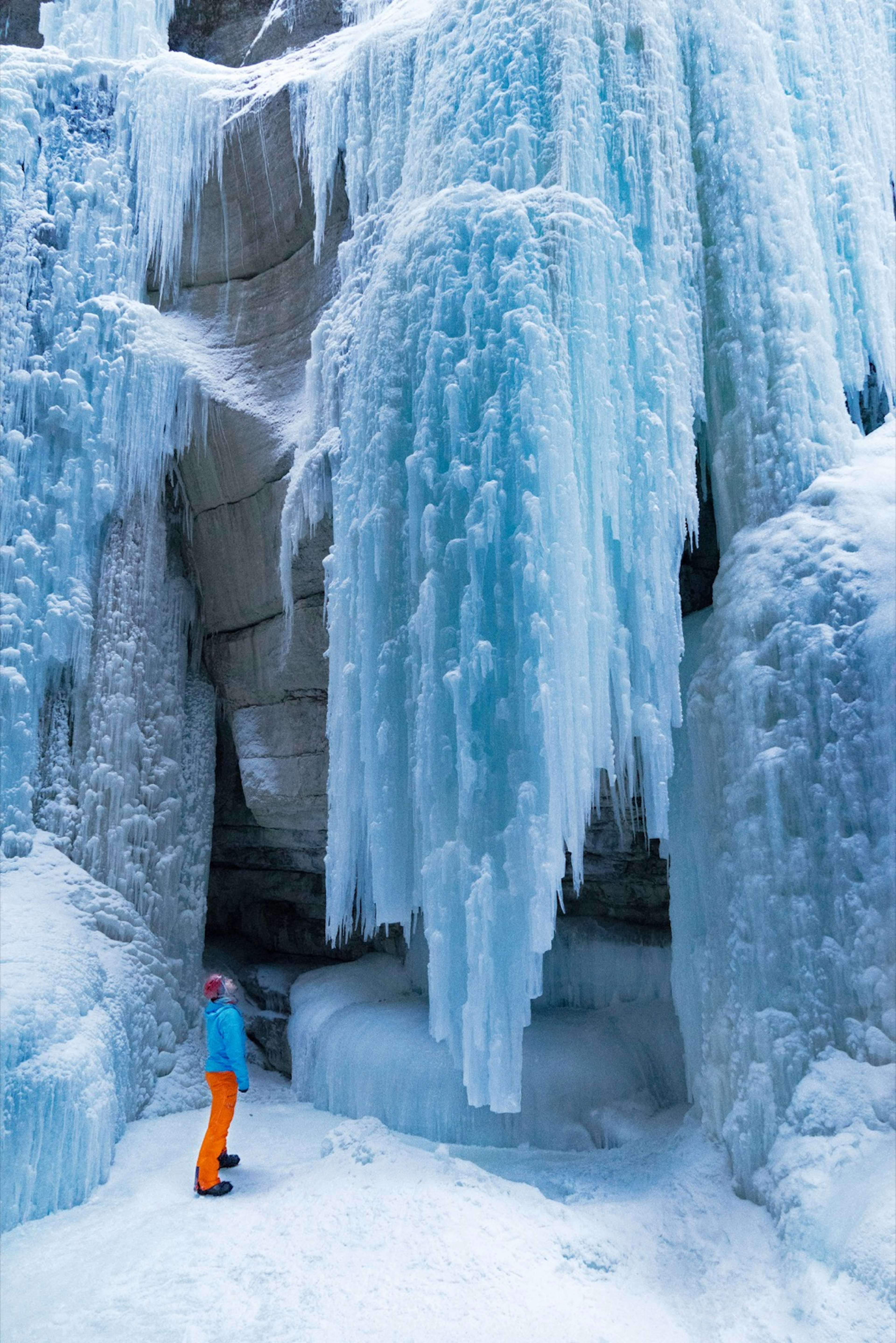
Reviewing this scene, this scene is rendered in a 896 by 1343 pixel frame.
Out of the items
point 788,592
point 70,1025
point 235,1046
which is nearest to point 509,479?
point 788,592

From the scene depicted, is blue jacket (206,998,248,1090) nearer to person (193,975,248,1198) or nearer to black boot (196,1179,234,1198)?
person (193,975,248,1198)

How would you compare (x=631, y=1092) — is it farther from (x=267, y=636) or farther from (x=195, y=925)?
(x=267, y=636)

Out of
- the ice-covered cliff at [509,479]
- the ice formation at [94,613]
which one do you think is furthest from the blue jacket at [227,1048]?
the ice formation at [94,613]

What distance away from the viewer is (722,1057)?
167 inches

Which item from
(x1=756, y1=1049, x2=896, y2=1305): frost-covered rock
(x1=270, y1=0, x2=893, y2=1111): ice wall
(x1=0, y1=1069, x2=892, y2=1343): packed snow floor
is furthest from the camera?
(x1=270, y1=0, x2=893, y2=1111): ice wall

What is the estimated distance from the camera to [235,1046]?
4531mm

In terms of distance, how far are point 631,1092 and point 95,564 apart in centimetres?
513

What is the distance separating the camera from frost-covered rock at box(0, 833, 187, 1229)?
4664 mm

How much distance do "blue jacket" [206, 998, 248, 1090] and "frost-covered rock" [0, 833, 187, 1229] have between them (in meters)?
0.99

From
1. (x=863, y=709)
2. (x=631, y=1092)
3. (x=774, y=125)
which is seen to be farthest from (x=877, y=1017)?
(x=774, y=125)

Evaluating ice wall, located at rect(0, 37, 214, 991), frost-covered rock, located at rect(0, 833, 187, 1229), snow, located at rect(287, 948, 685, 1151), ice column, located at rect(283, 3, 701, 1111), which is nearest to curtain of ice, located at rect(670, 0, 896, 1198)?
ice column, located at rect(283, 3, 701, 1111)

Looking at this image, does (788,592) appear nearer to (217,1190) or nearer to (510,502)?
(510,502)

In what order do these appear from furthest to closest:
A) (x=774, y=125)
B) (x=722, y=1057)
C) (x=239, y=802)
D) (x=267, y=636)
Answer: (x=239, y=802), (x=267, y=636), (x=774, y=125), (x=722, y=1057)

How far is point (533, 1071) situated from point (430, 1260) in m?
1.90
